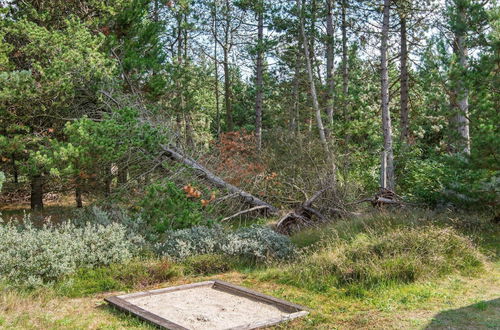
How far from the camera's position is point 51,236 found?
7402 mm

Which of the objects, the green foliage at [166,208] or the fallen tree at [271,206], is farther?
the fallen tree at [271,206]

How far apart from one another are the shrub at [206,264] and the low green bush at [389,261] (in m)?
1.15

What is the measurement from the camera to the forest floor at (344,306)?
5.24 metres

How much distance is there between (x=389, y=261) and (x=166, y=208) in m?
4.42

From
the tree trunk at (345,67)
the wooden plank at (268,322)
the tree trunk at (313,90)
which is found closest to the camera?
the wooden plank at (268,322)

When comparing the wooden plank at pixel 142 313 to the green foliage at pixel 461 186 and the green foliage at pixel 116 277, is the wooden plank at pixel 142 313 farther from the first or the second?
the green foliage at pixel 461 186

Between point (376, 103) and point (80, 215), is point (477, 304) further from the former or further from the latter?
point (376, 103)

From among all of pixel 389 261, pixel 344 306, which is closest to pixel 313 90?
pixel 389 261

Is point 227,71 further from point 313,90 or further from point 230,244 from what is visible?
point 230,244

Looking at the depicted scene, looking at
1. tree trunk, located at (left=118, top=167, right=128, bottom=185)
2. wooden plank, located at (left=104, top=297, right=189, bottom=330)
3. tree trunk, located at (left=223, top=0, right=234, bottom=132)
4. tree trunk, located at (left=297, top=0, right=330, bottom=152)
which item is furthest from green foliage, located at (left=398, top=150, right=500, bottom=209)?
tree trunk, located at (left=223, top=0, right=234, bottom=132)

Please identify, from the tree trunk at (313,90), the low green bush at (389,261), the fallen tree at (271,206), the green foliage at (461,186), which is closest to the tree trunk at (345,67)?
the tree trunk at (313,90)

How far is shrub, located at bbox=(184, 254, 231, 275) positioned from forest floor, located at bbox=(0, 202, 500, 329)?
587 millimetres

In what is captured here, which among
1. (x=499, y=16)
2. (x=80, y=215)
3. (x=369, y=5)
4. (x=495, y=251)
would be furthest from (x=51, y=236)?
(x=369, y=5)

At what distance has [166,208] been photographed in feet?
29.9
